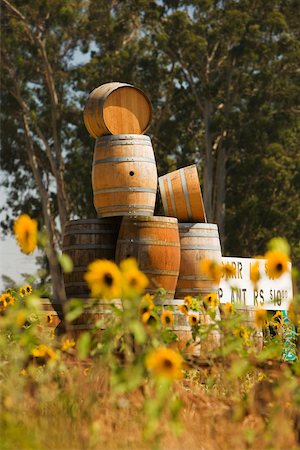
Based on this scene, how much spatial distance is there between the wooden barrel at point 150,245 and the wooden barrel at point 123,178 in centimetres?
80

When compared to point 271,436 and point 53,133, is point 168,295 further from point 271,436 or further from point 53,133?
point 53,133

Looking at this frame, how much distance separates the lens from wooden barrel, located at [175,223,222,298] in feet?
23.2

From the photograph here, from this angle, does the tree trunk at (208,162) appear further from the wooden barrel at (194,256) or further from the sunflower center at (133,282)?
the sunflower center at (133,282)

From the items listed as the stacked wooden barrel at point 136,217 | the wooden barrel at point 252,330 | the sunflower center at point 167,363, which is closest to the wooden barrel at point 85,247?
the stacked wooden barrel at point 136,217

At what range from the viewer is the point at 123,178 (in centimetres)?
732

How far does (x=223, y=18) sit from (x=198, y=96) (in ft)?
7.29

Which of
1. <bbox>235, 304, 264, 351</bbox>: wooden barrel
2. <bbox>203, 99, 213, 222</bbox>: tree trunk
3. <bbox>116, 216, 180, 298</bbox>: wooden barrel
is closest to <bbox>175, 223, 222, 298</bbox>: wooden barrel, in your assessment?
<bbox>235, 304, 264, 351</bbox>: wooden barrel

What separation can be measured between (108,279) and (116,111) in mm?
5362

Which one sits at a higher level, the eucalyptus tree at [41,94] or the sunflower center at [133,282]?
the eucalyptus tree at [41,94]

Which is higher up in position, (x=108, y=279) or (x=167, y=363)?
(x=108, y=279)

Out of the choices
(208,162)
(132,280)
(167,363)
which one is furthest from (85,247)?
(208,162)

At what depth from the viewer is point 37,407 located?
277 cm

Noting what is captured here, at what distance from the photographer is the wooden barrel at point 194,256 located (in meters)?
7.06

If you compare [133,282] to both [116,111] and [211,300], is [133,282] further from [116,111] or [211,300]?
[116,111]
